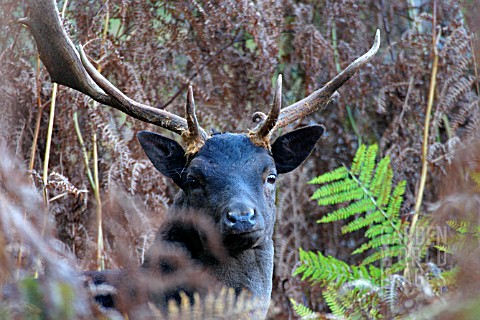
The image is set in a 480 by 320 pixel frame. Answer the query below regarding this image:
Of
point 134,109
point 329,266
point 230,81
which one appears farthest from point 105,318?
point 230,81

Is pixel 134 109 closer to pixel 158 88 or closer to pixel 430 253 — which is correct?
pixel 158 88

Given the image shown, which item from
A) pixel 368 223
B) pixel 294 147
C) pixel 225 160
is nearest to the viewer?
pixel 225 160

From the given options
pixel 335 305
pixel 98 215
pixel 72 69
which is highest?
pixel 72 69

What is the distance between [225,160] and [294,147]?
90 centimetres

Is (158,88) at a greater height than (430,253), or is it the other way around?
(158,88)

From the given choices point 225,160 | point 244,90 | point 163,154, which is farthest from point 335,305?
point 244,90

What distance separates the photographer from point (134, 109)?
20.2ft

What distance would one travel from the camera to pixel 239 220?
5059 mm

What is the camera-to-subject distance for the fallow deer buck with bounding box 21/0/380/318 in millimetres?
5336

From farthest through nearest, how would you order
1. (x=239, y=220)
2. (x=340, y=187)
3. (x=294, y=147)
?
(x=340, y=187)
(x=294, y=147)
(x=239, y=220)

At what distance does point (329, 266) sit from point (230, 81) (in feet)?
9.41

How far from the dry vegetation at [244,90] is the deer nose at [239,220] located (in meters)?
1.69

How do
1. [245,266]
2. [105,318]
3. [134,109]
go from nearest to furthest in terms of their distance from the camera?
[105,318], [245,266], [134,109]

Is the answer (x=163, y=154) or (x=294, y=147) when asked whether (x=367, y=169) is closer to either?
(x=294, y=147)
